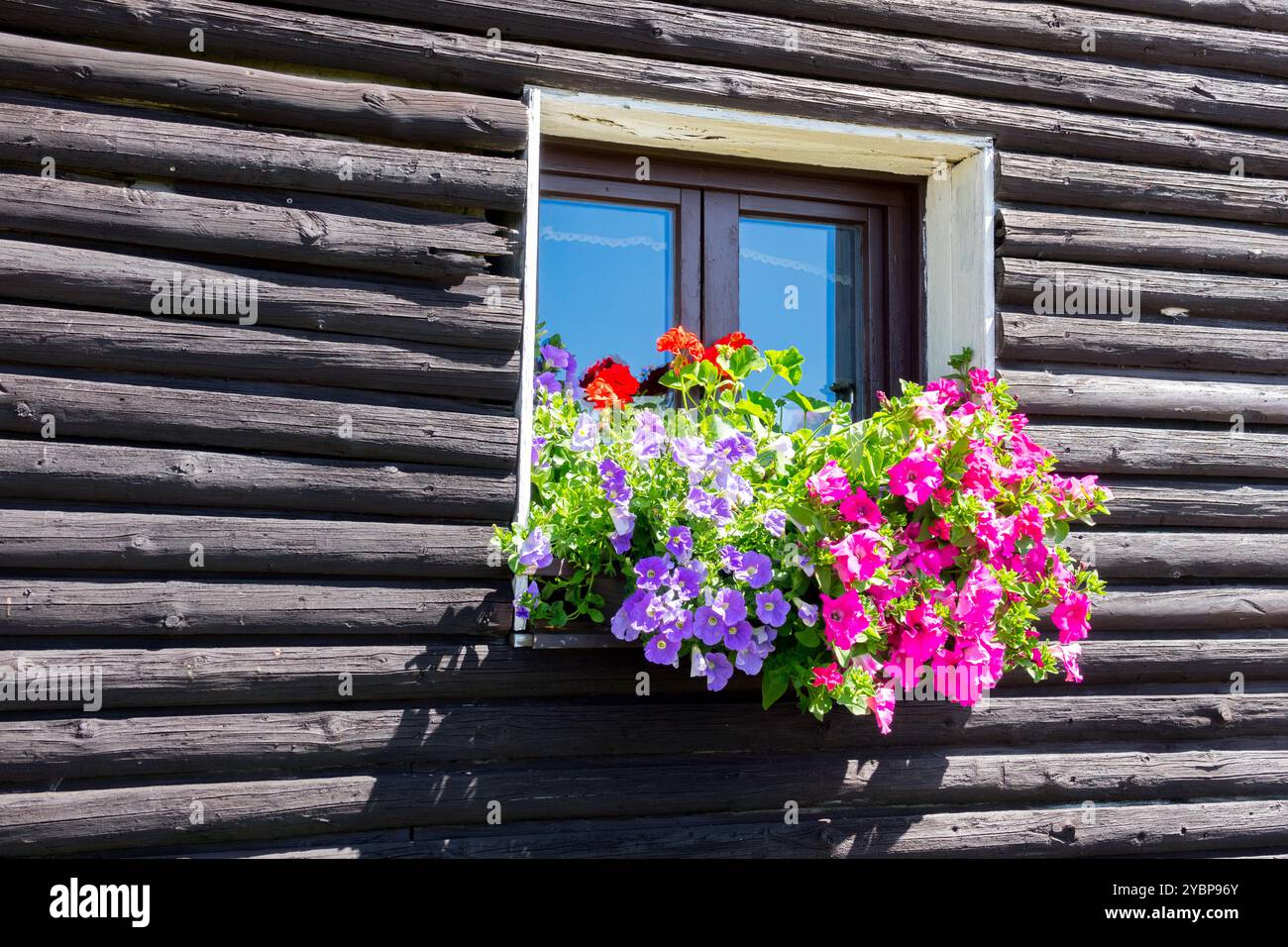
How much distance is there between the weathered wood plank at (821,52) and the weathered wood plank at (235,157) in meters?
0.24

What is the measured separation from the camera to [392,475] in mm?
2805

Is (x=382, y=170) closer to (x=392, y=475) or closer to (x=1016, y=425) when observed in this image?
(x=392, y=475)

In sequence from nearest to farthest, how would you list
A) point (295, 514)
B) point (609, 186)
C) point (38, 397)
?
1. point (38, 397)
2. point (295, 514)
3. point (609, 186)

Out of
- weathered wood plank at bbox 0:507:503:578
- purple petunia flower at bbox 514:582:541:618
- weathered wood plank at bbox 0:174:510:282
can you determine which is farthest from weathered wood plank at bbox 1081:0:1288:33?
weathered wood plank at bbox 0:507:503:578

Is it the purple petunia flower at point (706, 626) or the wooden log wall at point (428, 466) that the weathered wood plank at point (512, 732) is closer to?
the wooden log wall at point (428, 466)

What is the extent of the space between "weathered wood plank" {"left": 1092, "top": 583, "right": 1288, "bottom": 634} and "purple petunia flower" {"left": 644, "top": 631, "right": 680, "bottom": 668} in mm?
1446

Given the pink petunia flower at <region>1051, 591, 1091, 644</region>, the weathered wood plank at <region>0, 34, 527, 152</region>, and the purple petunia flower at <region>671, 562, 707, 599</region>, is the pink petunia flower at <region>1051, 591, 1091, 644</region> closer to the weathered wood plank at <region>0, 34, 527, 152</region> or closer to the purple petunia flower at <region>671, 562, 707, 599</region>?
the purple petunia flower at <region>671, 562, 707, 599</region>

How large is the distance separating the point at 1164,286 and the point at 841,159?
1.09m

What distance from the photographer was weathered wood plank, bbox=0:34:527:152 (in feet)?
8.79

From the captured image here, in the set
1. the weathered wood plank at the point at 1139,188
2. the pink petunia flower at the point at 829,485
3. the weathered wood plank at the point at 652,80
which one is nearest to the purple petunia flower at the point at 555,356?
the weathered wood plank at the point at 652,80

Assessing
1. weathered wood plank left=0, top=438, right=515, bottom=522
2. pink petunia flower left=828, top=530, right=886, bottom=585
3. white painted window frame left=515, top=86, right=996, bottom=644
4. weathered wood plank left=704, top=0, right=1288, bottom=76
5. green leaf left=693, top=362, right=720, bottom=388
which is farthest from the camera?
weathered wood plank left=704, top=0, right=1288, bottom=76

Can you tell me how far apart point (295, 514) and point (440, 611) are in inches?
17.4

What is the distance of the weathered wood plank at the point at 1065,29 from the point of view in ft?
10.6

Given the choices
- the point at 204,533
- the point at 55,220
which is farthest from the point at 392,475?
the point at 55,220
